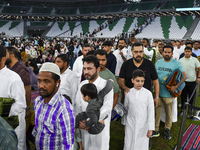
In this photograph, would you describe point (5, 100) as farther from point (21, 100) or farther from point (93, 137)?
point (93, 137)

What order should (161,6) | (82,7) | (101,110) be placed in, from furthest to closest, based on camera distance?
(82,7)
(161,6)
(101,110)

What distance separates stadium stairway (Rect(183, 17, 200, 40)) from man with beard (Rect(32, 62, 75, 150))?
942 inches

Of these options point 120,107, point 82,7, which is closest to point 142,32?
point 82,7

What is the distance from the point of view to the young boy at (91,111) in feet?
5.61

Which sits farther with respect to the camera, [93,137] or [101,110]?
[93,137]

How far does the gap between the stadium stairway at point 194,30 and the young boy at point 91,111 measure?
2347 centimetres

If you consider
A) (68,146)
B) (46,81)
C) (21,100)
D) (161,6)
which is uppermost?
(161,6)

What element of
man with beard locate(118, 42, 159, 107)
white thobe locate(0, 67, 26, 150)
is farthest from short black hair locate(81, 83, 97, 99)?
man with beard locate(118, 42, 159, 107)

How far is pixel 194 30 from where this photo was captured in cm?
2272

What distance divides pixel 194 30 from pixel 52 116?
84.2 ft

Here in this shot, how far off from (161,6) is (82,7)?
696 inches

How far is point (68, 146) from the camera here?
1368 mm

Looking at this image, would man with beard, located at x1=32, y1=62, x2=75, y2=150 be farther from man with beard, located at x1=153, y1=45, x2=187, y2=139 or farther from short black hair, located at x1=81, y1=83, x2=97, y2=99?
man with beard, located at x1=153, y1=45, x2=187, y2=139

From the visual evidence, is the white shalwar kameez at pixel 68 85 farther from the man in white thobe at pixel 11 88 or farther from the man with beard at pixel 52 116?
the man with beard at pixel 52 116
